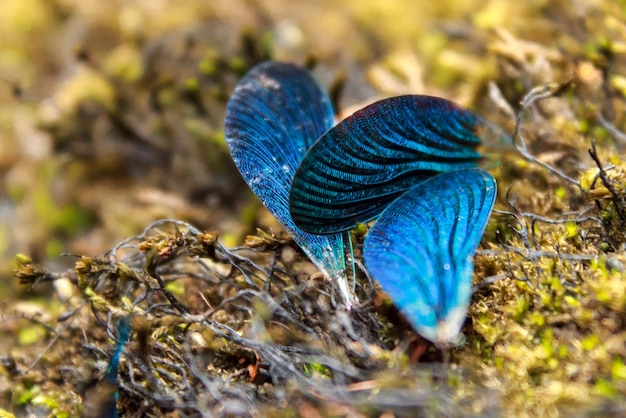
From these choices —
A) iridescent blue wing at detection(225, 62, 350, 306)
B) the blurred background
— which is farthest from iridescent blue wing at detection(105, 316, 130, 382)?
the blurred background

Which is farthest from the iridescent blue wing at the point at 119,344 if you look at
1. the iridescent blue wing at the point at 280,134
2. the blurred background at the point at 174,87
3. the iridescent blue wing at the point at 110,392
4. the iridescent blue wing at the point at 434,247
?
the blurred background at the point at 174,87

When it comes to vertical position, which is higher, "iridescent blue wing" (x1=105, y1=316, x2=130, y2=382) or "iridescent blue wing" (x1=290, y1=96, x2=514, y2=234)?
"iridescent blue wing" (x1=290, y1=96, x2=514, y2=234)

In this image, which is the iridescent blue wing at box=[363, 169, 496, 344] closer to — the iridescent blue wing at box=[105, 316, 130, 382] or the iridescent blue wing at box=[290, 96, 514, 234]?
the iridescent blue wing at box=[290, 96, 514, 234]

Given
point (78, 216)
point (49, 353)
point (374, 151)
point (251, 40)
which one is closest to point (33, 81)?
point (78, 216)

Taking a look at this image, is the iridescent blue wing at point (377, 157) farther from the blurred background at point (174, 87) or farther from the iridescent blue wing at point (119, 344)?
the blurred background at point (174, 87)

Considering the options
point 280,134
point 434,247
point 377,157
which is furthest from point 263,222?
point 434,247

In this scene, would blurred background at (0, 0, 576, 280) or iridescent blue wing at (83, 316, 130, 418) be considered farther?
blurred background at (0, 0, 576, 280)

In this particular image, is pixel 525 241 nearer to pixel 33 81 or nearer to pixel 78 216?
pixel 78 216
